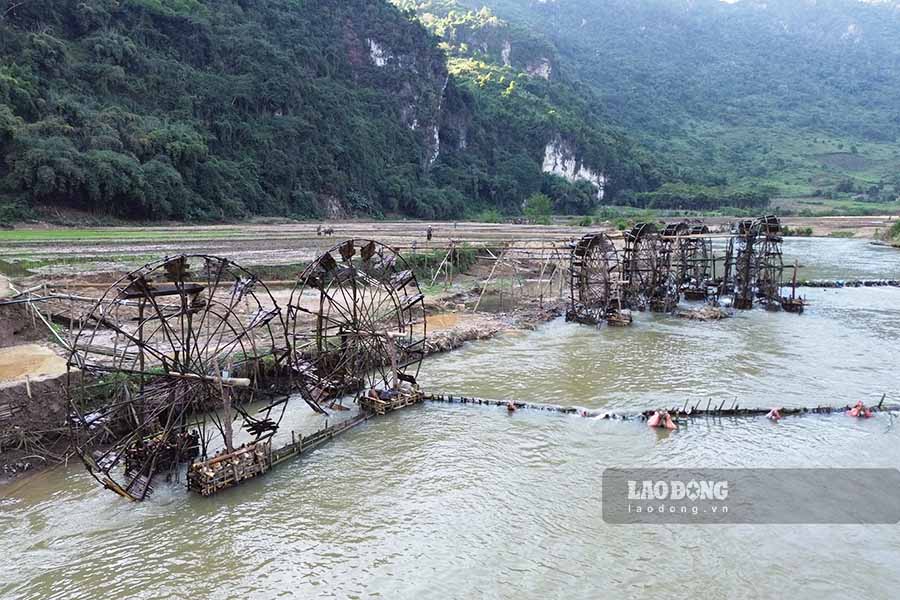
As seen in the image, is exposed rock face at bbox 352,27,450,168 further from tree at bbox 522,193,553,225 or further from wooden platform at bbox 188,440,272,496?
wooden platform at bbox 188,440,272,496

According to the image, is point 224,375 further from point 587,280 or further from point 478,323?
point 587,280

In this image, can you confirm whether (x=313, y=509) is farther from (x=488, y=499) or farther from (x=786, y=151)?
(x=786, y=151)

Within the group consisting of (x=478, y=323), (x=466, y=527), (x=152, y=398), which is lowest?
(x=466, y=527)

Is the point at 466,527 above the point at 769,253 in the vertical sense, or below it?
below

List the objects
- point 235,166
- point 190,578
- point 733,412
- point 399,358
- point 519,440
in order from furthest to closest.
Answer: point 235,166
point 399,358
point 733,412
point 519,440
point 190,578

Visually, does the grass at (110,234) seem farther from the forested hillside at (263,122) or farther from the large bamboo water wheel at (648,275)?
the large bamboo water wheel at (648,275)

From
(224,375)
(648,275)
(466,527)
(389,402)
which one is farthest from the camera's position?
(648,275)

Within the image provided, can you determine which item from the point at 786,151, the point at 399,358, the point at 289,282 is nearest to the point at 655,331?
the point at 399,358

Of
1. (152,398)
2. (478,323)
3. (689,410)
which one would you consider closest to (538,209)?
(478,323)
